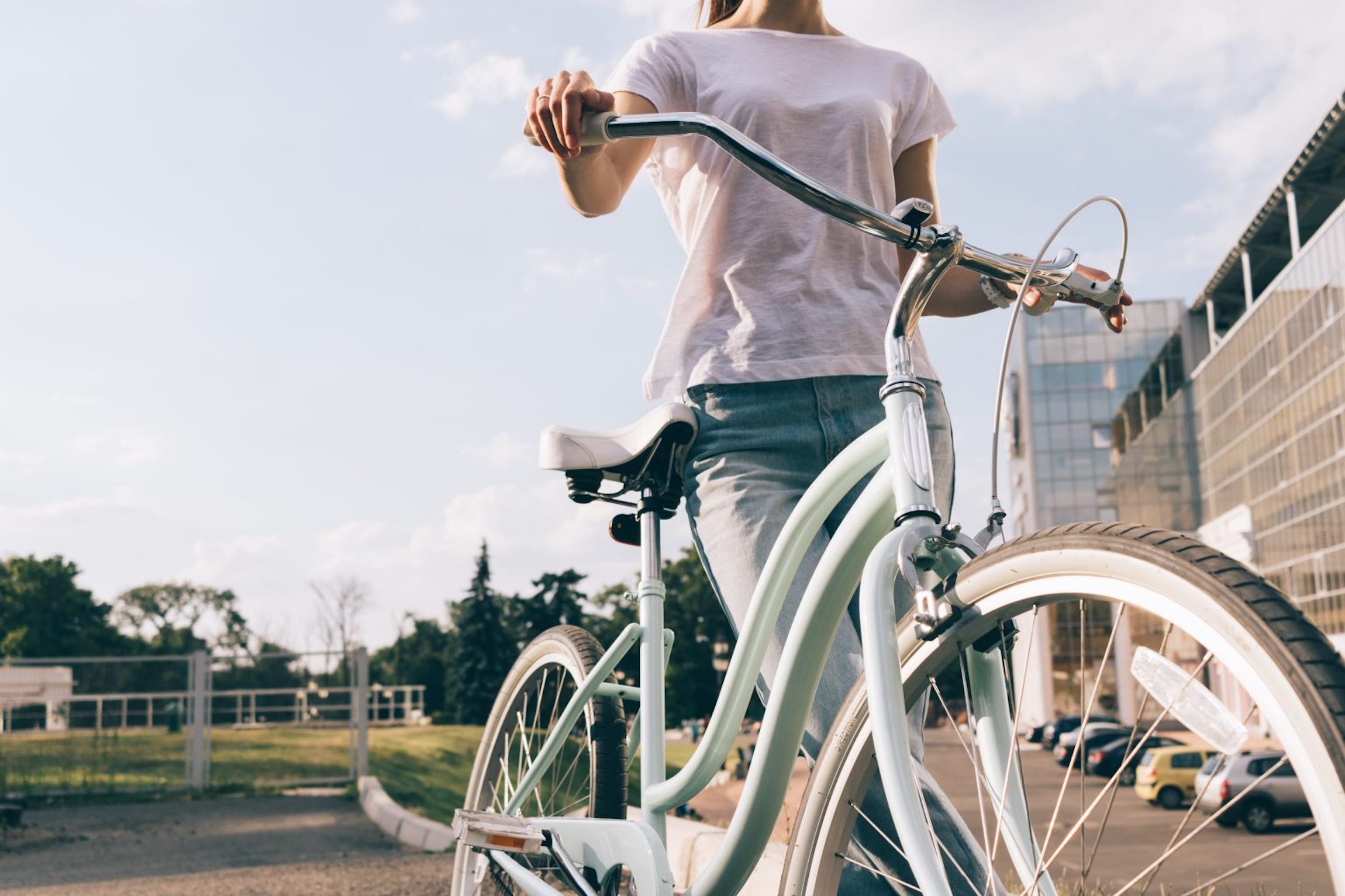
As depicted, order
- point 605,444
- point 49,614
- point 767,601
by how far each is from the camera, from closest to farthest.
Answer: point 767,601
point 605,444
point 49,614

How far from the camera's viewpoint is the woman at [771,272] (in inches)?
84.1

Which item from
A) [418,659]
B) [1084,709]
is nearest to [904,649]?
[1084,709]

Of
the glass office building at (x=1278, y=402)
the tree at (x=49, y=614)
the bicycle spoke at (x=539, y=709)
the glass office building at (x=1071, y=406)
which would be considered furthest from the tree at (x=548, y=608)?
the glass office building at (x=1071, y=406)

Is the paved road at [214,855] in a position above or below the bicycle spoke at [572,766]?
below

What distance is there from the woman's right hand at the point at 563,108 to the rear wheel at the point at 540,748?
1.38 m

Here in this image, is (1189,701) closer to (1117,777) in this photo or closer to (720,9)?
(1117,777)

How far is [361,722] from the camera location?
15820 millimetres

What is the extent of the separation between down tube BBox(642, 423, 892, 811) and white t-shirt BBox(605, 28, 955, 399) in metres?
0.30

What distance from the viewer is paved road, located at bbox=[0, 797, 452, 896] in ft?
21.7

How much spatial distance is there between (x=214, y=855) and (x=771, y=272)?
24.9 feet

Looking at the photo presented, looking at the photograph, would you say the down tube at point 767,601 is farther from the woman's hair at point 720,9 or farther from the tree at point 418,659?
the tree at point 418,659

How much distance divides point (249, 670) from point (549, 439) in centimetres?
1593

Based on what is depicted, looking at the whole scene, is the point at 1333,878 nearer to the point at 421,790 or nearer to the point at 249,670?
the point at 421,790

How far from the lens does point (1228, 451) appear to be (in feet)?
186
